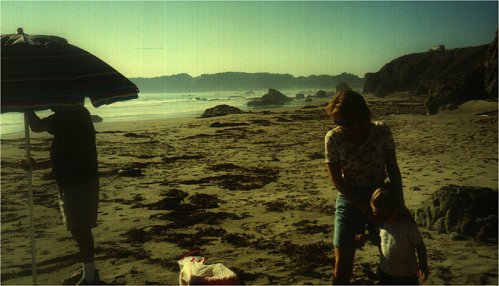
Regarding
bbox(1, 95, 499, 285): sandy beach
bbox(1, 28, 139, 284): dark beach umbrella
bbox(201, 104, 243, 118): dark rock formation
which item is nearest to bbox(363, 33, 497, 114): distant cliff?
bbox(1, 95, 499, 285): sandy beach

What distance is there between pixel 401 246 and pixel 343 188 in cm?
62

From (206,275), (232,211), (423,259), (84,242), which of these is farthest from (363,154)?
(232,211)

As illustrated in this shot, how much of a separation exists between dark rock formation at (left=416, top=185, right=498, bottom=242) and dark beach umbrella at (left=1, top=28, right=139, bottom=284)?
4366mm

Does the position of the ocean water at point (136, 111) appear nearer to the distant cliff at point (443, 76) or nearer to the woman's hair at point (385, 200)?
the distant cliff at point (443, 76)

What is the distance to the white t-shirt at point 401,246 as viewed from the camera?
322 cm

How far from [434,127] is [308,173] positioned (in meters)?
8.83

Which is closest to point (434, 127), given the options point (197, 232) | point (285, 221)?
point (285, 221)

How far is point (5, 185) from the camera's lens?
30.3 feet

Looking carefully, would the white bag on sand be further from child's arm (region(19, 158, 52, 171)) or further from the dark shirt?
child's arm (region(19, 158, 52, 171))

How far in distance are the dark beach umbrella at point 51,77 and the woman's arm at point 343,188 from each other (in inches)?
87.0

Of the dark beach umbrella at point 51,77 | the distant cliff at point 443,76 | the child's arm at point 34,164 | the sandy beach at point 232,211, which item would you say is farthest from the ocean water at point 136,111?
the dark beach umbrella at point 51,77

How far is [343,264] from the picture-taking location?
3529 millimetres

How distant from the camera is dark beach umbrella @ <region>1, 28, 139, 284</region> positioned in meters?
3.67

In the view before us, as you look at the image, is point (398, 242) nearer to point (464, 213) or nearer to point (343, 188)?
point (343, 188)
